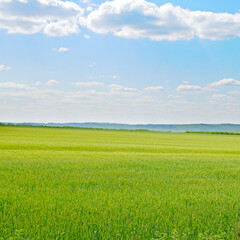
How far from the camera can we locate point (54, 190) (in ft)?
25.6

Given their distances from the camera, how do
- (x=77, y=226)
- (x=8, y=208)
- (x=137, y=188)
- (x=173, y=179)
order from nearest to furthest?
(x=77, y=226)
(x=8, y=208)
(x=137, y=188)
(x=173, y=179)

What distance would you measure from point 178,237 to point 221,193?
3.63m

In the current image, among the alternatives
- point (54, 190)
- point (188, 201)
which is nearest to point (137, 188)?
point (188, 201)

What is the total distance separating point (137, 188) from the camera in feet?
27.7

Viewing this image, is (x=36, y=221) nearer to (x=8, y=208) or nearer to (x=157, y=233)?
(x=8, y=208)

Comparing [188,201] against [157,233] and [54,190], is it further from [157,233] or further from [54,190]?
[54,190]

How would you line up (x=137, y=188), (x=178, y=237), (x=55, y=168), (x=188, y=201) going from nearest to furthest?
(x=178, y=237)
(x=188, y=201)
(x=137, y=188)
(x=55, y=168)

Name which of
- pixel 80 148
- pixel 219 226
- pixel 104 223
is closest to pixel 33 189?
pixel 104 223

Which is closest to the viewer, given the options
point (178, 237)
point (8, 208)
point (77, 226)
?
point (178, 237)

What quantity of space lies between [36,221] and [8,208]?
1055 mm

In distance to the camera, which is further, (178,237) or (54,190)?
(54,190)

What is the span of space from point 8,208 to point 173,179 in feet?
18.3

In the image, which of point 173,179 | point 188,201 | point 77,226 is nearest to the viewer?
point 77,226

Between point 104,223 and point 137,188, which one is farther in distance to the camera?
point 137,188
